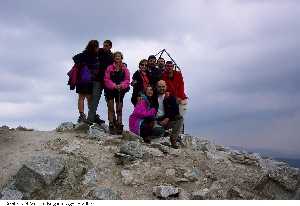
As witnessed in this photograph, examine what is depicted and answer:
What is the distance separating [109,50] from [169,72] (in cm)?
202

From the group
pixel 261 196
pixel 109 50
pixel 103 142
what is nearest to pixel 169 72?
pixel 109 50

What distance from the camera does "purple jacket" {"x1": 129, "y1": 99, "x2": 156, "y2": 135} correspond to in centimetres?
1622

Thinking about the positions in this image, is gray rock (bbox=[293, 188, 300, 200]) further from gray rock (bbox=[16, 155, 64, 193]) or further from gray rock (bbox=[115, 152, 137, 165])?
gray rock (bbox=[16, 155, 64, 193])

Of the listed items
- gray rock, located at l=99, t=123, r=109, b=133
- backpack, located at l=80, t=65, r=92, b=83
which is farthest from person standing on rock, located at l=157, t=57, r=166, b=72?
gray rock, located at l=99, t=123, r=109, b=133

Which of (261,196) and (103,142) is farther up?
(103,142)

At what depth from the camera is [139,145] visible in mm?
15789

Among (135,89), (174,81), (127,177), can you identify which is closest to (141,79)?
(135,89)

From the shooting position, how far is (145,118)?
16.4 meters

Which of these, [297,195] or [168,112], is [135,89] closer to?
[168,112]

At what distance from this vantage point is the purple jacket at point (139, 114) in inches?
639

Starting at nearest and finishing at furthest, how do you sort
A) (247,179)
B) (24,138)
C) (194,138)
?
(247,179) → (24,138) → (194,138)

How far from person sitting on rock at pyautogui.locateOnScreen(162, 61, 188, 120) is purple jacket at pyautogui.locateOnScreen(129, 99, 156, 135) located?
124 cm

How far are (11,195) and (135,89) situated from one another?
5.43m

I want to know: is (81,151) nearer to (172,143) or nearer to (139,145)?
(139,145)
